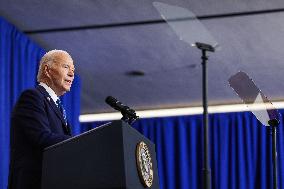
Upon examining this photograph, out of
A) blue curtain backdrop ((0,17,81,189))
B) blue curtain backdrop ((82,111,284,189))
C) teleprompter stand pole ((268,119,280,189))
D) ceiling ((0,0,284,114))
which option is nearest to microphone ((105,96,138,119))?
teleprompter stand pole ((268,119,280,189))

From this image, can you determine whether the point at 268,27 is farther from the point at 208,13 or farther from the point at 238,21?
the point at 208,13

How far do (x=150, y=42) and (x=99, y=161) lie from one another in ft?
Result: 9.76

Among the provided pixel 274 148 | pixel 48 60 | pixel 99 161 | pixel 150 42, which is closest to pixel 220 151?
pixel 150 42

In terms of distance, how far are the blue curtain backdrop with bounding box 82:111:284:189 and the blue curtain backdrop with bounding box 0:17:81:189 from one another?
267cm

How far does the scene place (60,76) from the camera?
2211mm

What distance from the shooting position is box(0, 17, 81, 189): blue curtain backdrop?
3.94 metres

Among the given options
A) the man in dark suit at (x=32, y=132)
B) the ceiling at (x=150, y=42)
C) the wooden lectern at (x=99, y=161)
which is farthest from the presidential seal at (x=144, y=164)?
the ceiling at (x=150, y=42)

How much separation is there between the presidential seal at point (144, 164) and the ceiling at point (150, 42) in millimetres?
1315

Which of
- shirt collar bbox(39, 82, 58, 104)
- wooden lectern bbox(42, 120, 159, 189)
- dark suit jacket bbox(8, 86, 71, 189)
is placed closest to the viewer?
wooden lectern bbox(42, 120, 159, 189)

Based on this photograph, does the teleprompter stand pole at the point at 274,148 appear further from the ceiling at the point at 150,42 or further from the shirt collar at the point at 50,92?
the shirt collar at the point at 50,92

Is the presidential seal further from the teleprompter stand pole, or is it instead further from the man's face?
the teleprompter stand pole

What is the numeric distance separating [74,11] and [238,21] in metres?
1.16

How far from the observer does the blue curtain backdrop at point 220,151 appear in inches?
261

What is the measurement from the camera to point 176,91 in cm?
609
